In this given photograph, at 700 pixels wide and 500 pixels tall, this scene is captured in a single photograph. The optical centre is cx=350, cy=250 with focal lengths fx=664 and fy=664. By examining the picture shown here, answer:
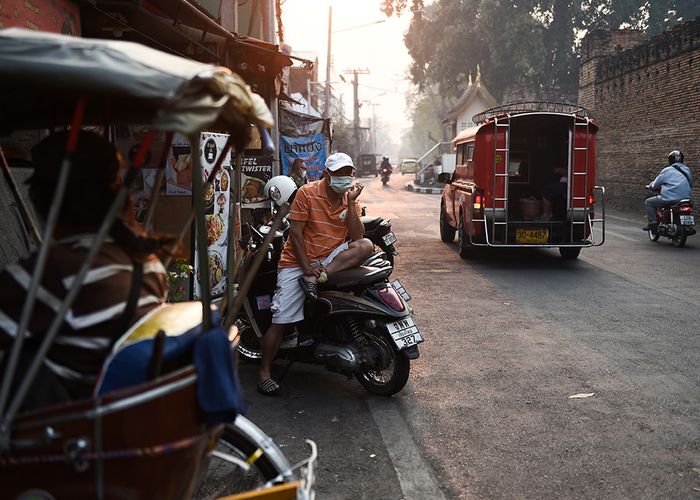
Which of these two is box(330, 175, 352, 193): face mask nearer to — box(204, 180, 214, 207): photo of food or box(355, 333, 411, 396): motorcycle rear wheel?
box(355, 333, 411, 396): motorcycle rear wheel

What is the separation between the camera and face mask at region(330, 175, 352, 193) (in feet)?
15.6

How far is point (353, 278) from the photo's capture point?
4.69 metres

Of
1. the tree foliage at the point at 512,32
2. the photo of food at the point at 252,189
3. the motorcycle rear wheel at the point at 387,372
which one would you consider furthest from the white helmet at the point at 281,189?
the tree foliage at the point at 512,32

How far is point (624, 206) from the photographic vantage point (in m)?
22.1

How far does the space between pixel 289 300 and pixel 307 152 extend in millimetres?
9096

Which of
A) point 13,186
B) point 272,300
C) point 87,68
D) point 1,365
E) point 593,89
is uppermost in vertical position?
point 593,89

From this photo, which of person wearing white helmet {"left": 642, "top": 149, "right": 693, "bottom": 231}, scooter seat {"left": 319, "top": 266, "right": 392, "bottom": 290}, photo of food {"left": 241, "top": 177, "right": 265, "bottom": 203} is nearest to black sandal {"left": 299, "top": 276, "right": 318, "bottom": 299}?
scooter seat {"left": 319, "top": 266, "right": 392, "bottom": 290}

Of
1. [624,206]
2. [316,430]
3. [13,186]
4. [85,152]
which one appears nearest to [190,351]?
[85,152]

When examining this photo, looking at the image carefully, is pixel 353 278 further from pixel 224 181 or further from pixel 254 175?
pixel 254 175

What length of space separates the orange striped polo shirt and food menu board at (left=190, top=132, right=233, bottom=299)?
1.78 metres

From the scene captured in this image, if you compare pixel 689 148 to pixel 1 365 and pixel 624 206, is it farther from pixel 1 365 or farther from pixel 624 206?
pixel 1 365

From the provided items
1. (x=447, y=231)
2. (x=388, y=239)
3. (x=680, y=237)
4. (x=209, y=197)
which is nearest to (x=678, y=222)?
(x=680, y=237)

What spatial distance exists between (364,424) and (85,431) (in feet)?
8.84

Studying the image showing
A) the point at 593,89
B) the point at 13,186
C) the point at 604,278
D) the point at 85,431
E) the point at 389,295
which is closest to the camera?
the point at 85,431
